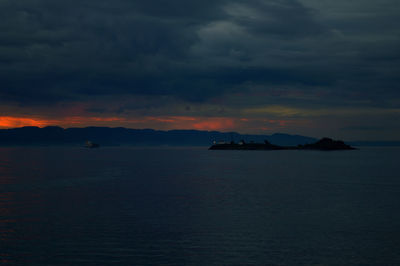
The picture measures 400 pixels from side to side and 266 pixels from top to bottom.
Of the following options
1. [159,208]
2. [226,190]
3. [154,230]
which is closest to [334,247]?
[154,230]

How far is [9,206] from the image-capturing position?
158 ft

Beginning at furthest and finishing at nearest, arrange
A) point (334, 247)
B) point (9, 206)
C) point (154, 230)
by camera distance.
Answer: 1. point (9, 206)
2. point (154, 230)
3. point (334, 247)

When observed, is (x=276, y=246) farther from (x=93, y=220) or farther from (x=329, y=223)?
(x=93, y=220)

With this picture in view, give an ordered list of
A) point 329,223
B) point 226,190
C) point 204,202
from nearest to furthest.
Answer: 1. point 329,223
2. point 204,202
3. point 226,190

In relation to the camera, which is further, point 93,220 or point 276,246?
point 93,220

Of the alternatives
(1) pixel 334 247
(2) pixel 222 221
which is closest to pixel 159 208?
(2) pixel 222 221

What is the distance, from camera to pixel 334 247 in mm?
30031

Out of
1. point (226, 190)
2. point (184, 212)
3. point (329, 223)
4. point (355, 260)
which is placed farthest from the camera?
point (226, 190)

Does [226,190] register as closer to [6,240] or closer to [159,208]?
[159,208]

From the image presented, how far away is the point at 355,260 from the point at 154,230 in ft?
56.9

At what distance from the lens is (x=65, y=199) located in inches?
2148

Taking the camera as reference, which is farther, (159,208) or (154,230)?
(159,208)

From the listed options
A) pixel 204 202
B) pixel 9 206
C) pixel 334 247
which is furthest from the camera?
pixel 204 202

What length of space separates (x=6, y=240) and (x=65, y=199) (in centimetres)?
2290
